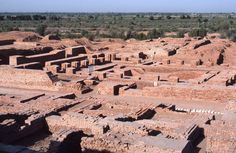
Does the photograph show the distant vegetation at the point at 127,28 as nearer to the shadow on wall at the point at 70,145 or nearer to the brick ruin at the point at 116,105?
the brick ruin at the point at 116,105

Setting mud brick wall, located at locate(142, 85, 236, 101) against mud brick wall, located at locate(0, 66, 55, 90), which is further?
mud brick wall, located at locate(0, 66, 55, 90)

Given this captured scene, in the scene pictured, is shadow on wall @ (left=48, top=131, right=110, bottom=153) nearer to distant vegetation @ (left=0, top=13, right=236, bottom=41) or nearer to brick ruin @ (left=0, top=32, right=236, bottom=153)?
Answer: brick ruin @ (left=0, top=32, right=236, bottom=153)

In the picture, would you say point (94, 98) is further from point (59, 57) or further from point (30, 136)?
point (59, 57)

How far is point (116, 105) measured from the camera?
15.2m

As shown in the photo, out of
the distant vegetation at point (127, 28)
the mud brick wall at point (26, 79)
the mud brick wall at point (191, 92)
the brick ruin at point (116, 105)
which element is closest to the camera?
the brick ruin at point (116, 105)

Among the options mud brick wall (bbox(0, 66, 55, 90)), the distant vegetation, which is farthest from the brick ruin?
the distant vegetation

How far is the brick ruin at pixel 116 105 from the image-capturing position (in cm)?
998

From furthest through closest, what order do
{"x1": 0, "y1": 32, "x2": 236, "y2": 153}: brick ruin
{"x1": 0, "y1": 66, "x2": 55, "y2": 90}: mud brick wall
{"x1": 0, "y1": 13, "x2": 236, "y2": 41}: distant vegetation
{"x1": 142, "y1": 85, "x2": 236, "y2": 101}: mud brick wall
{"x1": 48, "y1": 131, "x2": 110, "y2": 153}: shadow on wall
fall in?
{"x1": 0, "y1": 13, "x2": 236, "y2": 41}: distant vegetation, {"x1": 0, "y1": 66, "x2": 55, "y2": 90}: mud brick wall, {"x1": 142, "y1": 85, "x2": 236, "y2": 101}: mud brick wall, {"x1": 0, "y1": 32, "x2": 236, "y2": 153}: brick ruin, {"x1": 48, "y1": 131, "x2": 110, "y2": 153}: shadow on wall

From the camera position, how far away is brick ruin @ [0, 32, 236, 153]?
393 inches

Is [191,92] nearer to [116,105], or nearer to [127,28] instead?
[116,105]

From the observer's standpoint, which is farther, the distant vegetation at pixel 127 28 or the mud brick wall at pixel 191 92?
the distant vegetation at pixel 127 28

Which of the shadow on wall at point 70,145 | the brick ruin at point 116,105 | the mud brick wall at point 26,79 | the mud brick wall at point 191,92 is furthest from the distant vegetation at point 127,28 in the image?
the shadow on wall at point 70,145

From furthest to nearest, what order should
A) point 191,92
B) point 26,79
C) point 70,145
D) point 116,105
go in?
point 26,79 → point 191,92 → point 116,105 → point 70,145

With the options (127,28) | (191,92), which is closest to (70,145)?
(191,92)
